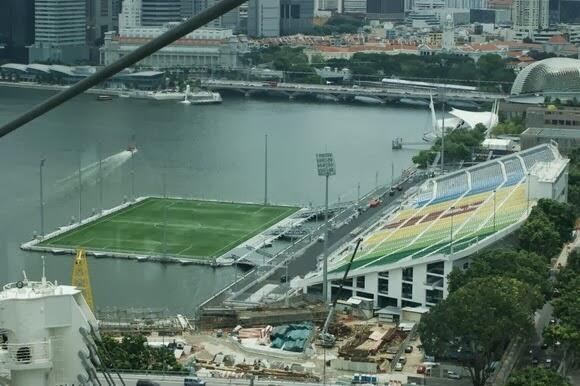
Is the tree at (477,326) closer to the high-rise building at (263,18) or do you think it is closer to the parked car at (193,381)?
the parked car at (193,381)

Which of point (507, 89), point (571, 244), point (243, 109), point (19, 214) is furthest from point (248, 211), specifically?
point (507, 89)

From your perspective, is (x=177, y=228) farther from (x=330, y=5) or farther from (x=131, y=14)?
(x=330, y=5)

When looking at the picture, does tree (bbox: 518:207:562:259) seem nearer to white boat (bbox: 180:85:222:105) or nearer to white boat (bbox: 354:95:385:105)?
white boat (bbox: 180:85:222:105)

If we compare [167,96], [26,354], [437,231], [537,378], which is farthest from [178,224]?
[167,96]

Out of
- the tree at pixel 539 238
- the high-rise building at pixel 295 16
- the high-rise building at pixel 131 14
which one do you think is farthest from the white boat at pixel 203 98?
the tree at pixel 539 238

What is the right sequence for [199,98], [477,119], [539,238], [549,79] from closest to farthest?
1. [539,238]
2. [477,119]
3. [549,79]
4. [199,98]

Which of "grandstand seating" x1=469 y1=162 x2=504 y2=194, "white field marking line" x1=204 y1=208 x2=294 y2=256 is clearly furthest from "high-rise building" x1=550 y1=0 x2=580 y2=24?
"grandstand seating" x1=469 y1=162 x2=504 y2=194

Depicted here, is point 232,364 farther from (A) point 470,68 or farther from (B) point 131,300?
(A) point 470,68
